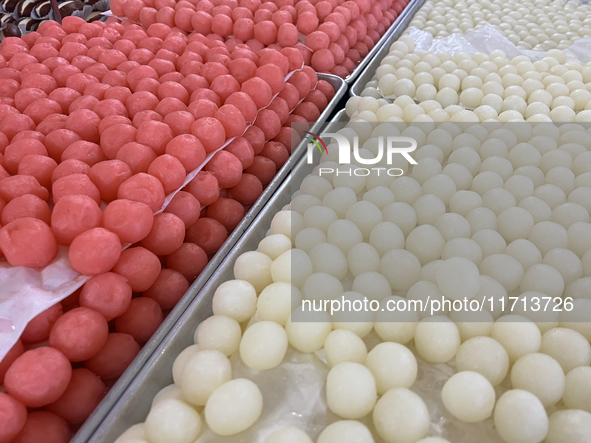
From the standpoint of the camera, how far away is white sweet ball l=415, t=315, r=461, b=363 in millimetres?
647

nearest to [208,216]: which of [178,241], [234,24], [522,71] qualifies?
[178,241]

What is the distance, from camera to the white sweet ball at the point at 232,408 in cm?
59

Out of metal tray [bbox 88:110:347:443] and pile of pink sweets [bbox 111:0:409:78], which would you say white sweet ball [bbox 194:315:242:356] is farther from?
pile of pink sweets [bbox 111:0:409:78]

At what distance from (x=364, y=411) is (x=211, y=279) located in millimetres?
383

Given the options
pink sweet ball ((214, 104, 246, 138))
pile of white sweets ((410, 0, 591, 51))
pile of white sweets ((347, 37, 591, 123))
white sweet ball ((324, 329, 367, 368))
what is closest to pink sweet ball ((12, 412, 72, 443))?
white sweet ball ((324, 329, 367, 368))

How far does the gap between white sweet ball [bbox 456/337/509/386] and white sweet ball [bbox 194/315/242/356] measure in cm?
37

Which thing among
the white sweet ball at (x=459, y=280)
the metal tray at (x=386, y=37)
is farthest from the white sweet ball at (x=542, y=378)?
the metal tray at (x=386, y=37)

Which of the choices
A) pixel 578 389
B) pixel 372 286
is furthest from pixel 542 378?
pixel 372 286

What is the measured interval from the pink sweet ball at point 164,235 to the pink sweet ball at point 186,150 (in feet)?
0.43

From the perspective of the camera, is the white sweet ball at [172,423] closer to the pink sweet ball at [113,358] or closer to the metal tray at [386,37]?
the pink sweet ball at [113,358]

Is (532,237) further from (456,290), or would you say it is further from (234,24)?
(234,24)

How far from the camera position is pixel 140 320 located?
0.81 m

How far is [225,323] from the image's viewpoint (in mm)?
715

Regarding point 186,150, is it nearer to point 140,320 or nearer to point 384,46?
point 140,320
